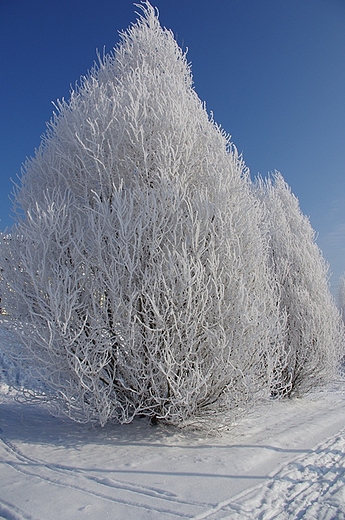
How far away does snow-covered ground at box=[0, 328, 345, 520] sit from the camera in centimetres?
291

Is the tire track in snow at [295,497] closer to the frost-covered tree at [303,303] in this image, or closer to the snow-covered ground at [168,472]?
the snow-covered ground at [168,472]

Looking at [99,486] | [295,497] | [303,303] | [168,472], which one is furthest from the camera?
[303,303]

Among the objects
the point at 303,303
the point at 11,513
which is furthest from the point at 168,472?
the point at 303,303

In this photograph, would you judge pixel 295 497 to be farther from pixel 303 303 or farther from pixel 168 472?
pixel 303 303

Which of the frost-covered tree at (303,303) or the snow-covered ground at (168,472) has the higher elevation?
the frost-covered tree at (303,303)

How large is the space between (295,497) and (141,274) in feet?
10.0

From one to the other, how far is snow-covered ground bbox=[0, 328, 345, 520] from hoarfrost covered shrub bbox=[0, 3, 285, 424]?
467 millimetres

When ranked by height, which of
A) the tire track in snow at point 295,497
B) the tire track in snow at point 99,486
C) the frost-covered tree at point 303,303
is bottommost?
the tire track in snow at point 295,497

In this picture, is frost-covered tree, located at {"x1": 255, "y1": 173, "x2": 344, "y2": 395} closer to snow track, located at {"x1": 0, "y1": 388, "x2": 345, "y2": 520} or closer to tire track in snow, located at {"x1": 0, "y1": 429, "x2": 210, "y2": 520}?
snow track, located at {"x1": 0, "y1": 388, "x2": 345, "y2": 520}

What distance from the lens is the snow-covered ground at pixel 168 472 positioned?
9.55 feet

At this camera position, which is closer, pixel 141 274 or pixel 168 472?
pixel 168 472

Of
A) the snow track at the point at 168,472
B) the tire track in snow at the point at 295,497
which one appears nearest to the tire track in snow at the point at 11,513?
the snow track at the point at 168,472

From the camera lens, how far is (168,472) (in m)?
3.75

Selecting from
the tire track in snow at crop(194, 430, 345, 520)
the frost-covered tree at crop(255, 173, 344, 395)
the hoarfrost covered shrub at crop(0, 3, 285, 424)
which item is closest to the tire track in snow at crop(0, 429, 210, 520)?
the tire track in snow at crop(194, 430, 345, 520)
